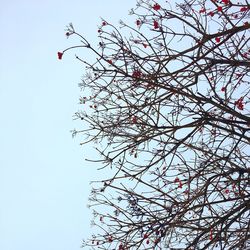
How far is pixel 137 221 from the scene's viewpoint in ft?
15.8

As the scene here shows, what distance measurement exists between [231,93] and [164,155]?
1207 mm

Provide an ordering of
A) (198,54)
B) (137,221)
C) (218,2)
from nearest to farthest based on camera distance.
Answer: (198,54) → (218,2) → (137,221)

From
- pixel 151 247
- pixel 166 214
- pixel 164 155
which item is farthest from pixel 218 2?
pixel 151 247

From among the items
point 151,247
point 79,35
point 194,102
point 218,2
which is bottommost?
point 151,247

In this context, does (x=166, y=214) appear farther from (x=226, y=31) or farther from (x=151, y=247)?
(x=226, y=31)

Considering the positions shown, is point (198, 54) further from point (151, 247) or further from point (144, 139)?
point (151, 247)

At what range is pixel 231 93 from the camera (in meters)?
4.79

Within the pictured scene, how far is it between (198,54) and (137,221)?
228 cm

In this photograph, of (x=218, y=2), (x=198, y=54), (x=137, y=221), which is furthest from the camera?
(x=137, y=221)

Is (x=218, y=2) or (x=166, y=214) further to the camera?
(x=166, y=214)

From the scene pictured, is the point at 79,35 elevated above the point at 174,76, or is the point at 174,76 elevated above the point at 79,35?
the point at 79,35

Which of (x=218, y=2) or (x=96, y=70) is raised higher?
(x=218, y=2)

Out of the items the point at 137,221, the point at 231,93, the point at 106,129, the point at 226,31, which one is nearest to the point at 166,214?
the point at 137,221

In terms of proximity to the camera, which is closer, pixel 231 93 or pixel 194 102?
pixel 194 102
